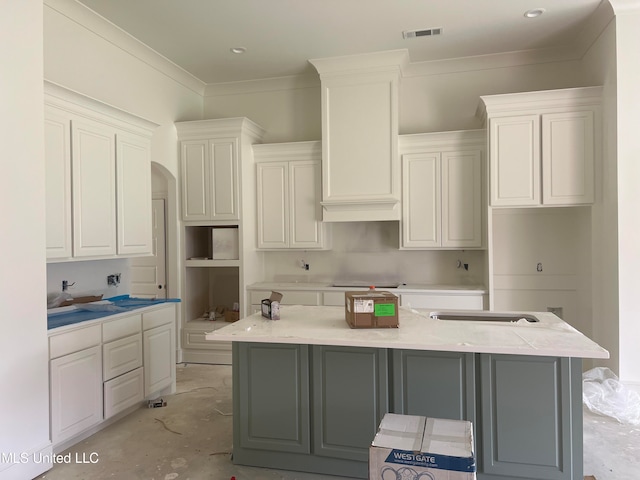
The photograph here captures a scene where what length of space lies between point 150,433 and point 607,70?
4892 millimetres

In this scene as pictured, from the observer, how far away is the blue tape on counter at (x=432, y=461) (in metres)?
1.46

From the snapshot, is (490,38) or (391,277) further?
(391,277)

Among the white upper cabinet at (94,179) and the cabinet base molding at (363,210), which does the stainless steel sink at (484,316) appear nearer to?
the cabinet base molding at (363,210)

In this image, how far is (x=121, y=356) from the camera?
3.42m

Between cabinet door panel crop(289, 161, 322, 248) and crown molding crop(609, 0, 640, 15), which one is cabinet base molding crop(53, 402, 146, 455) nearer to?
cabinet door panel crop(289, 161, 322, 248)

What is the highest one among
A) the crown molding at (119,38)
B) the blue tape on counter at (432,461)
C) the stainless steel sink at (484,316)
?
the crown molding at (119,38)

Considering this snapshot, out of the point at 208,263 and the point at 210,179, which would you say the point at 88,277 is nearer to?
the point at 208,263

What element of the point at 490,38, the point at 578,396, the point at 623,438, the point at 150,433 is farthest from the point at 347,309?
the point at 490,38

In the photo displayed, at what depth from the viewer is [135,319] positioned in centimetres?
357

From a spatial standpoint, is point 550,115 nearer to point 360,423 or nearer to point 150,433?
point 360,423

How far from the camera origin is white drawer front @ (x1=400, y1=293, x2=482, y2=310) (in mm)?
4469

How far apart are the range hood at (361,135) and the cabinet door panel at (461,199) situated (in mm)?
508

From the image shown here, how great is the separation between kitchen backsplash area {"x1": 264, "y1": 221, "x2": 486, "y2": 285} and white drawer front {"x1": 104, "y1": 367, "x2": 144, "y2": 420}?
7.25 feet

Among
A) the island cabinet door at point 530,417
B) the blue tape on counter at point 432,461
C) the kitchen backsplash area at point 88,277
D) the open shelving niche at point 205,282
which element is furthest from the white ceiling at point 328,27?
the blue tape on counter at point 432,461
